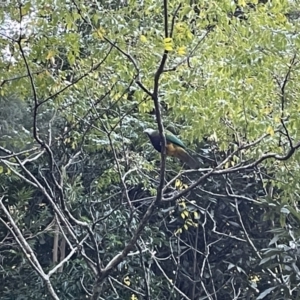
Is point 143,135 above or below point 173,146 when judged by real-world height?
below

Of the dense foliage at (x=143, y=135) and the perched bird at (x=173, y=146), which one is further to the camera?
the perched bird at (x=173, y=146)

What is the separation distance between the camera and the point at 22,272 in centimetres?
416

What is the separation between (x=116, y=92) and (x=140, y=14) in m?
0.48

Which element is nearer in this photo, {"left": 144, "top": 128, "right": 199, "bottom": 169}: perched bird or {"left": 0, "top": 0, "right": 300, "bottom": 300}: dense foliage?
{"left": 0, "top": 0, "right": 300, "bottom": 300}: dense foliage

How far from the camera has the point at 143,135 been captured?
12.9 feet

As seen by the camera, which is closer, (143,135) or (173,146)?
(173,146)

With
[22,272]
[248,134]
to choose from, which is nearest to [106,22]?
[248,134]

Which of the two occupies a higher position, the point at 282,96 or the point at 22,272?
the point at 282,96

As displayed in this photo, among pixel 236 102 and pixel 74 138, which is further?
pixel 74 138

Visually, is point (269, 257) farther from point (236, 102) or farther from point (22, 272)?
point (22, 272)

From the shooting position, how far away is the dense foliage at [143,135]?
2.42 meters

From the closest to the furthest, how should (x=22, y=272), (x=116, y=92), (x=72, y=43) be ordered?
(x=72, y=43)
(x=116, y=92)
(x=22, y=272)

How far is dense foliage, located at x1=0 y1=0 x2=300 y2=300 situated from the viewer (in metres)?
2.42

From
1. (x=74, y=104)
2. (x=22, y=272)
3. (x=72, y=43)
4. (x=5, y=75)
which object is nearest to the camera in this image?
(x=72, y=43)
